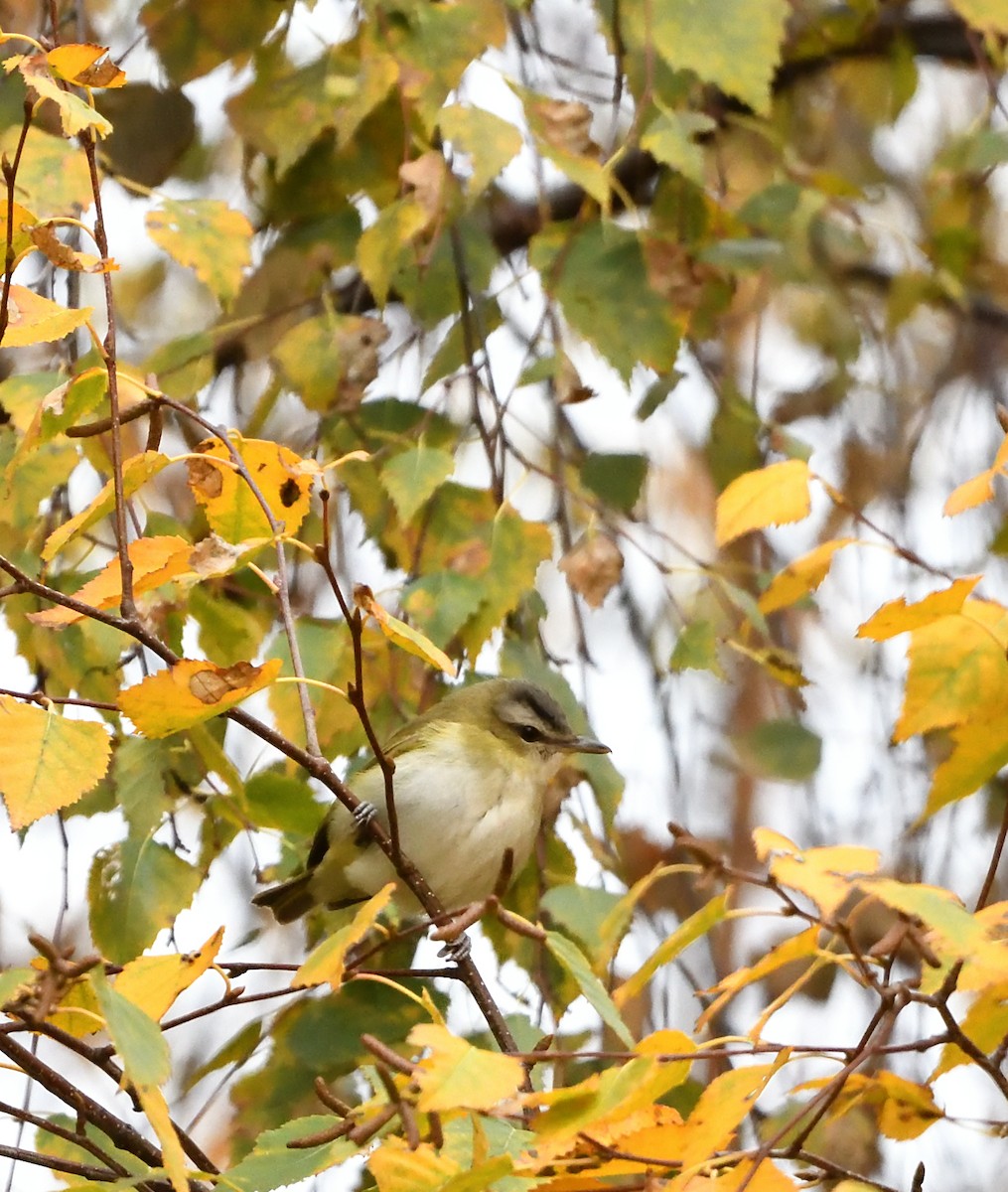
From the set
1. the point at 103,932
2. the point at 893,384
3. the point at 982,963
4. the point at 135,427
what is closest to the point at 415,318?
the point at 135,427

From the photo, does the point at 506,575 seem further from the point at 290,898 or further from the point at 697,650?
the point at 290,898

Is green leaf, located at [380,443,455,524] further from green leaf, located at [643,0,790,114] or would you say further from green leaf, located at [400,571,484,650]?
green leaf, located at [643,0,790,114]

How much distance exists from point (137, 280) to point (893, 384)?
1.64m

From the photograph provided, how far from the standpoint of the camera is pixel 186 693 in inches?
42.2

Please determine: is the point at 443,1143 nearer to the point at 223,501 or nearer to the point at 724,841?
the point at 223,501

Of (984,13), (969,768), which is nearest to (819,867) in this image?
(969,768)

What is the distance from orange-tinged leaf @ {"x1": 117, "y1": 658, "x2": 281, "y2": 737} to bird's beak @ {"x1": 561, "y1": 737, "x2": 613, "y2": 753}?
1.23 metres

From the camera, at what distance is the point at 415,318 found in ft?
7.78

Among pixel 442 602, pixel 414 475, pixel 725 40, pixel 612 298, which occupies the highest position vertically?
pixel 725 40

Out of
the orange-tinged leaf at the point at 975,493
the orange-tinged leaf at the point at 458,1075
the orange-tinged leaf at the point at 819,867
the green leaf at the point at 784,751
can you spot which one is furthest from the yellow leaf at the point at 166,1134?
the green leaf at the point at 784,751

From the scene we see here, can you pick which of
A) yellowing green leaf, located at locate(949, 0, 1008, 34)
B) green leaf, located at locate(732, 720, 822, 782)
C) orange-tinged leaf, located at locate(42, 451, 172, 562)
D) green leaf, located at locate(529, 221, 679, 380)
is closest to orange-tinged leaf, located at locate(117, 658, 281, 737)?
orange-tinged leaf, located at locate(42, 451, 172, 562)

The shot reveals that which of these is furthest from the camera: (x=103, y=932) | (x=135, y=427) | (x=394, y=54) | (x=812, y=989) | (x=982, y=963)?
(x=812, y=989)

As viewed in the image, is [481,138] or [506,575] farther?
[506,575]

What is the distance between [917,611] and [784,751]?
4.34 ft
